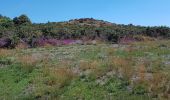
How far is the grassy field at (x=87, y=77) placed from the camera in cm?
1920

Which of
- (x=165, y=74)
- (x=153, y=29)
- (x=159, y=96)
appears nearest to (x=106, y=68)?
(x=165, y=74)

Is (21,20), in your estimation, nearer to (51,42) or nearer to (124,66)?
(51,42)

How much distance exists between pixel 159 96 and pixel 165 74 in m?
2.96

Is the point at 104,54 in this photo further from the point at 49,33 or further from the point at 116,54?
the point at 49,33

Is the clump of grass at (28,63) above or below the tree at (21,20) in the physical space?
below

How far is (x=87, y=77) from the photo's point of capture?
22188 millimetres

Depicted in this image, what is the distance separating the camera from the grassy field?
1920 cm

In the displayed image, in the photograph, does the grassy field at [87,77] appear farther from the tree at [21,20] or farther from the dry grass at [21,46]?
the tree at [21,20]

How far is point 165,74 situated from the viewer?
67.9ft

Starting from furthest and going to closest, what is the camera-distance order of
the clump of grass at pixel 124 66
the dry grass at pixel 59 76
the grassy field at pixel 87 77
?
the clump of grass at pixel 124 66 → the dry grass at pixel 59 76 → the grassy field at pixel 87 77

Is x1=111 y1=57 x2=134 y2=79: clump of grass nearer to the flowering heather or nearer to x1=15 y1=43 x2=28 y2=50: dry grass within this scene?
x1=15 y1=43 x2=28 y2=50: dry grass

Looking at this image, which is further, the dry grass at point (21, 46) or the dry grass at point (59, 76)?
the dry grass at point (21, 46)

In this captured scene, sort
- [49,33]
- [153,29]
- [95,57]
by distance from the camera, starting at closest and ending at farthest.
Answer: [95,57] → [49,33] → [153,29]

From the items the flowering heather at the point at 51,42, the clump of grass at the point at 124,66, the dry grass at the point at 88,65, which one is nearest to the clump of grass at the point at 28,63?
the dry grass at the point at 88,65
